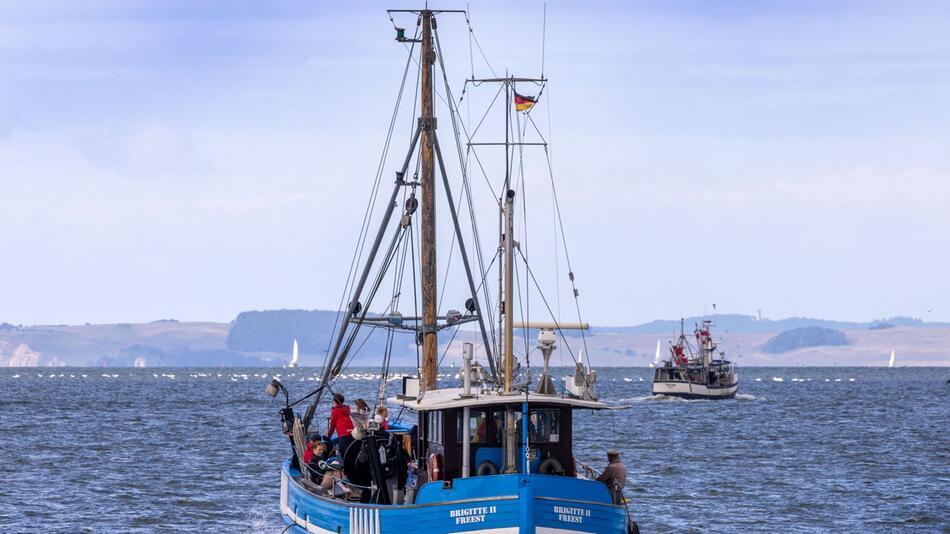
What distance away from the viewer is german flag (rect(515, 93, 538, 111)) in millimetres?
36844

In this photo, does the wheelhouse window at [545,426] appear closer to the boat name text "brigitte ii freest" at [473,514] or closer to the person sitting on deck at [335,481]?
the boat name text "brigitte ii freest" at [473,514]

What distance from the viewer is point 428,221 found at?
4112 centimetres

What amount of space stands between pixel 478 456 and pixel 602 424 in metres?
82.4

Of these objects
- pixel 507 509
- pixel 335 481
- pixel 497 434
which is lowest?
pixel 507 509

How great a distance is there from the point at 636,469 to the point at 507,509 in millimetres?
40158

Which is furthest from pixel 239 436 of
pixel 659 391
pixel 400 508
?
pixel 659 391

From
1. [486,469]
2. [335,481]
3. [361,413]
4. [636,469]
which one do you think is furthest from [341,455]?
[636,469]

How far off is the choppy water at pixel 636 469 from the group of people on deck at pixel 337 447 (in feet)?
25.1

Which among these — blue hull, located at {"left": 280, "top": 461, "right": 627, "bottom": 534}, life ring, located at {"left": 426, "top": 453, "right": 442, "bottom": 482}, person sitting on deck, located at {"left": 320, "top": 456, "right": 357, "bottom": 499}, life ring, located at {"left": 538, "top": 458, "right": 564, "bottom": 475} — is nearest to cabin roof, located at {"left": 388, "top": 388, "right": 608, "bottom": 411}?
life ring, located at {"left": 426, "top": 453, "right": 442, "bottom": 482}

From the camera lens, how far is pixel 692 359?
6437 inches

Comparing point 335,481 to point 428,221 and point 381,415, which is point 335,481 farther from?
point 428,221

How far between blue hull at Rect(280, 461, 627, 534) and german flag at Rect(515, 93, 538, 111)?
417 inches

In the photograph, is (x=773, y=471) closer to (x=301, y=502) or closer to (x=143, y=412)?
(x=301, y=502)

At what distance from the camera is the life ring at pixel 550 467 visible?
31.0 m
